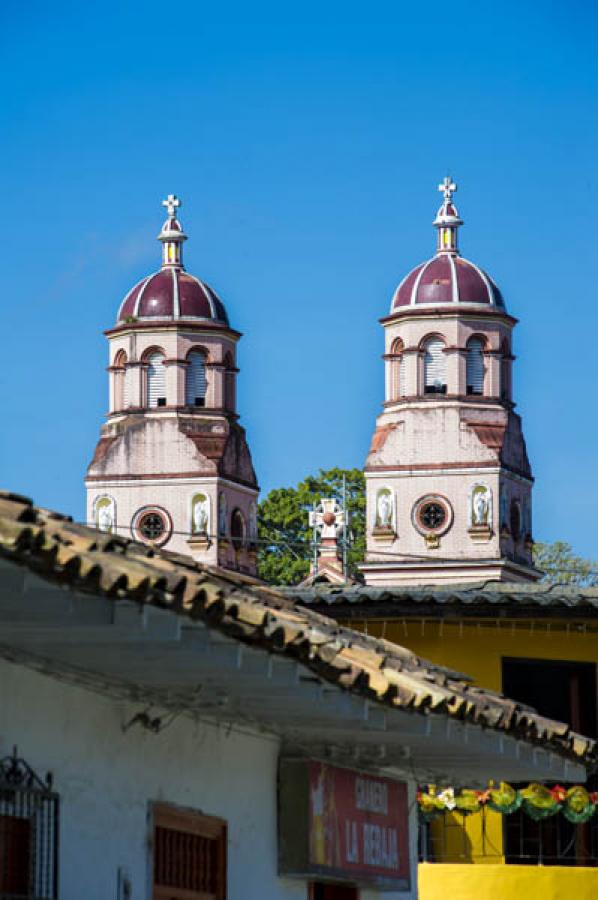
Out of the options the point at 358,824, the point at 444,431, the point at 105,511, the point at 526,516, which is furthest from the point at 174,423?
the point at 358,824

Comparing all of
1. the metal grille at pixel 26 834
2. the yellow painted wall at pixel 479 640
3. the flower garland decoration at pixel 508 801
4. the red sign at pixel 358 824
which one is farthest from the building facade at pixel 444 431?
the metal grille at pixel 26 834

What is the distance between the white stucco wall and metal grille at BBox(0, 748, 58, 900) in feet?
0.30

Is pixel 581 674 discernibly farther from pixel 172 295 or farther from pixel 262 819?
pixel 172 295

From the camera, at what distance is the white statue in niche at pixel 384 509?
9112cm

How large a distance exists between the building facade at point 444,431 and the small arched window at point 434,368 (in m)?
0.03

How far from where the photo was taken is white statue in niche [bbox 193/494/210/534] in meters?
94.2

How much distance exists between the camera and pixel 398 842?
14852 millimetres

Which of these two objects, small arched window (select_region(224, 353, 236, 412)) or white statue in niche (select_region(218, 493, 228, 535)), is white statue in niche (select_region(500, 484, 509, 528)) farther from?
small arched window (select_region(224, 353, 236, 412))

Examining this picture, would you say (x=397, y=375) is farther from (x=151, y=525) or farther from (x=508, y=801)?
(x=508, y=801)

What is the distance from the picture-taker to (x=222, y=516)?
311ft

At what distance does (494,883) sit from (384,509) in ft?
234

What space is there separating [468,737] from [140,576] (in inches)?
176

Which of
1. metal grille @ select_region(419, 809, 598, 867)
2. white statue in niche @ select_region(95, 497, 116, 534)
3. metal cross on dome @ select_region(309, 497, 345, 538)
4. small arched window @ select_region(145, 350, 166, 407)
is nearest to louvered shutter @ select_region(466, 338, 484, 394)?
metal cross on dome @ select_region(309, 497, 345, 538)

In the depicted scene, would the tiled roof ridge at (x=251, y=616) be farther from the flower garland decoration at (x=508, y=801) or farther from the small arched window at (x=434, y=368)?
the small arched window at (x=434, y=368)
